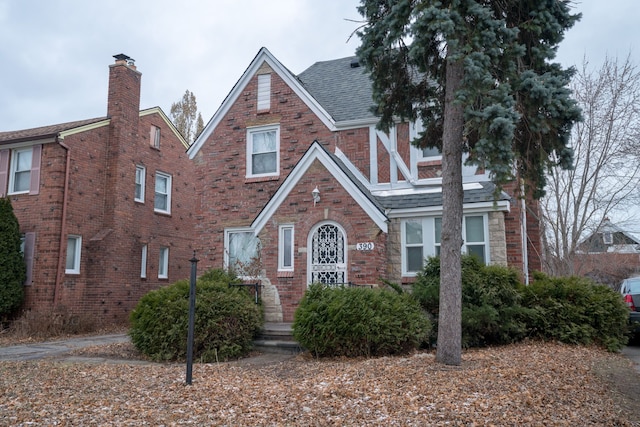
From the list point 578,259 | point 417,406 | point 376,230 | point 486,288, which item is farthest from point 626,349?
point 578,259

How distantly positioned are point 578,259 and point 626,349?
1305 cm

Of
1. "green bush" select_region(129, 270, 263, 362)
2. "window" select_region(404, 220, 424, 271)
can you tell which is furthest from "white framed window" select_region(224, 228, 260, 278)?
"window" select_region(404, 220, 424, 271)

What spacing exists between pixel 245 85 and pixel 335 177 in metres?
5.06

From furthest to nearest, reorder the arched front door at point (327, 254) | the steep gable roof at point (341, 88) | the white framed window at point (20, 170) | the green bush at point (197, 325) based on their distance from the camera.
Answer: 1. the white framed window at point (20, 170)
2. the steep gable roof at point (341, 88)
3. the arched front door at point (327, 254)
4. the green bush at point (197, 325)

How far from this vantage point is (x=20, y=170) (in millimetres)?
16250

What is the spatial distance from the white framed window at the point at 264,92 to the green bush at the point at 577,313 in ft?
28.8

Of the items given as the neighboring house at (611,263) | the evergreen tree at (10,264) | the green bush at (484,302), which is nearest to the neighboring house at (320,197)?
the green bush at (484,302)

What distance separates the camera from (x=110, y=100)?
17219mm

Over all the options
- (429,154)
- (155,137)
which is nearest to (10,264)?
(155,137)

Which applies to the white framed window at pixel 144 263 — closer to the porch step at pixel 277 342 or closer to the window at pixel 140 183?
the window at pixel 140 183

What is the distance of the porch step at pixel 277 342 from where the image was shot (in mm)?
10266

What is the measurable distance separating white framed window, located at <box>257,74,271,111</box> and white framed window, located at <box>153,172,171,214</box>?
20.3 feet

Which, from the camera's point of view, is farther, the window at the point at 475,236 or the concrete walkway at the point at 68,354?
the window at the point at 475,236

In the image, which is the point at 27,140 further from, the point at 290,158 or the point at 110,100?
the point at 290,158
